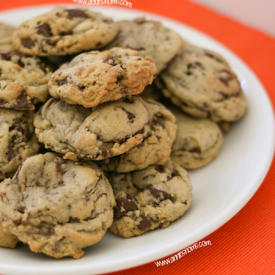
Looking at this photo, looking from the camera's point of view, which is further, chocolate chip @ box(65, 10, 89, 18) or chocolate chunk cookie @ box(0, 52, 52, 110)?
chocolate chip @ box(65, 10, 89, 18)

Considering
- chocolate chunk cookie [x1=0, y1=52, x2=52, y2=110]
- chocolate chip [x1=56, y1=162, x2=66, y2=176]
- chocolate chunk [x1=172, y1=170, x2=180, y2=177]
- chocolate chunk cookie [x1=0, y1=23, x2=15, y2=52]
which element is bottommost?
chocolate chunk [x1=172, y1=170, x2=180, y2=177]

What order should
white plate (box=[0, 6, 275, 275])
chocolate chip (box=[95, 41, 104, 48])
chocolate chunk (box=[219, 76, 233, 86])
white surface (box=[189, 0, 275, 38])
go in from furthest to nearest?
white surface (box=[189, 0, 275, 38]), chocolate chunk (box=[219, 76, 233, 86]), chocolate chip (box=[95, 41, 104, 48]), white plate (box=[0, 6, 275, 275])

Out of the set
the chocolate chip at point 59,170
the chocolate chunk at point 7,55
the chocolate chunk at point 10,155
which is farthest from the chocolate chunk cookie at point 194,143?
the chocolate chunk at point 7,55

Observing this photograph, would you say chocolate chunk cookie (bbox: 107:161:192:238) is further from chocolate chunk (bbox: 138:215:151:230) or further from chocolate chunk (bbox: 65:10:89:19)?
chocolate chunk (bbox: 65:10:89:19)

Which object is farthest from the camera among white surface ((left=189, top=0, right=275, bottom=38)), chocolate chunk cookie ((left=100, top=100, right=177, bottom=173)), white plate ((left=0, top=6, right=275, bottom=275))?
white surface ((left=189, top=0, right=275, bottom=38))

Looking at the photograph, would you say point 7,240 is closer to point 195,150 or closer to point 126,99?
point 126,99

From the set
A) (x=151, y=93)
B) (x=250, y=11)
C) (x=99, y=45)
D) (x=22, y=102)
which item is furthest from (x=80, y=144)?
(x=250, y=11)

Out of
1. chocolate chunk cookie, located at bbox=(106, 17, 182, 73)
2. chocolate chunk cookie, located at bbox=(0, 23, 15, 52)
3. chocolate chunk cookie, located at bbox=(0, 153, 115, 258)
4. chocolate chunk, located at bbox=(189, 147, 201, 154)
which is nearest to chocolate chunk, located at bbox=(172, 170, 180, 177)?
chocolate chunk, located at bbox=(189, 147, 201, 154)

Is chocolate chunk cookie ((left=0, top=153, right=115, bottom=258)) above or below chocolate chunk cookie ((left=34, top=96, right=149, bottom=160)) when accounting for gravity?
below
